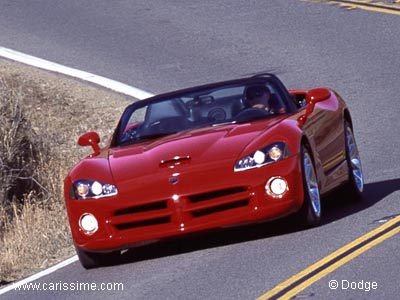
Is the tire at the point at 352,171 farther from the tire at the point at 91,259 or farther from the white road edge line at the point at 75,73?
the white road edge line at the point at 75,73

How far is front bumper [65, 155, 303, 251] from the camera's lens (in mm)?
9742

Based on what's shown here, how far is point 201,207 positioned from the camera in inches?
384

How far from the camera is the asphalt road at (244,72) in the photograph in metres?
8.91

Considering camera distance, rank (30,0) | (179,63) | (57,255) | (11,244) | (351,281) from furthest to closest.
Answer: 1. (30,0)
2. (179,63)
3. (11,244)
4. (57,255)
5. (351,281)

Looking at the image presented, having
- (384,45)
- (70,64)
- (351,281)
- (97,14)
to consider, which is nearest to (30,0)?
(97,14)

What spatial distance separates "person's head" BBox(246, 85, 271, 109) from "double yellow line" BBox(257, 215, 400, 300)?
1.67 meters

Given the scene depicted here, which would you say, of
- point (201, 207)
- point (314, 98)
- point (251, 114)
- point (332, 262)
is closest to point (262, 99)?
point (251, 114)

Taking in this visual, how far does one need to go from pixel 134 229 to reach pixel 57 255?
1513 millimetres

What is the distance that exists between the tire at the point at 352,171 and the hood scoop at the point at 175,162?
214 cm

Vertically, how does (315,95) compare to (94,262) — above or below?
above

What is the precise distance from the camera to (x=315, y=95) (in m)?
11.2

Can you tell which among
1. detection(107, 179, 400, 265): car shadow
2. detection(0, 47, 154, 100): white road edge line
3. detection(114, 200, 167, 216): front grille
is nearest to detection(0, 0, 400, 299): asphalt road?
detection(107, 179, 400, 265): car shadow

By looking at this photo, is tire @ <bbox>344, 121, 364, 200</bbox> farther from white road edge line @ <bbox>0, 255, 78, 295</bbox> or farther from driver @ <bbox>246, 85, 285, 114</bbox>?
white road edge line @ <bbox>0, 255, 78, 295</bbox>

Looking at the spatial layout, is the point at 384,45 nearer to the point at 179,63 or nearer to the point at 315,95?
the point at 179,63
